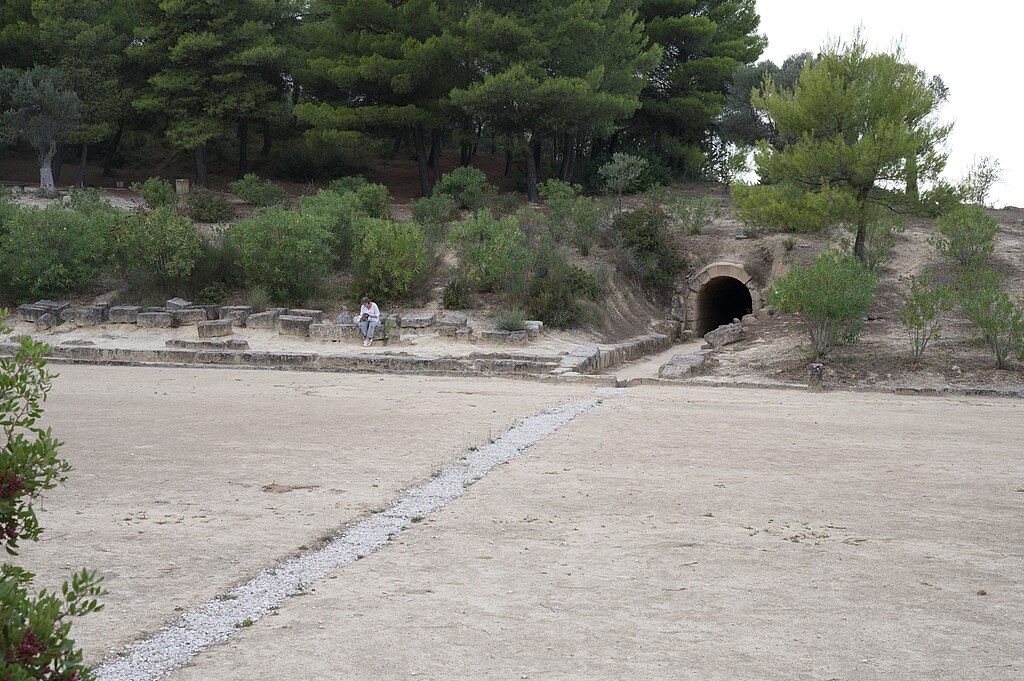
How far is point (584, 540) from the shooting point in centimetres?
644

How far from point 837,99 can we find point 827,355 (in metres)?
5.50

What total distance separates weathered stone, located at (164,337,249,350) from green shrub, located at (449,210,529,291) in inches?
197

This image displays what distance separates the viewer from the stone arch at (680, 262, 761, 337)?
22234mm

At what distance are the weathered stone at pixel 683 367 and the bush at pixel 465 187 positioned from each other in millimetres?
10883

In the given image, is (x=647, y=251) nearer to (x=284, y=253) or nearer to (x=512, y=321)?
(x=512, y=321)

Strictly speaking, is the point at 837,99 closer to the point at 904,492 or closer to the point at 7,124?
the point at 904,492

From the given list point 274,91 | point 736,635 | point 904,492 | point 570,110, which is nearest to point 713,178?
point 570,110

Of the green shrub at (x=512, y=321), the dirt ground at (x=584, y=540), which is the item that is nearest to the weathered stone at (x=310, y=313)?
the green shrub at (x=512, y=321)

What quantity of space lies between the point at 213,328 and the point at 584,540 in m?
12.8

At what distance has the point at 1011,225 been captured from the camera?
2370 centimetres

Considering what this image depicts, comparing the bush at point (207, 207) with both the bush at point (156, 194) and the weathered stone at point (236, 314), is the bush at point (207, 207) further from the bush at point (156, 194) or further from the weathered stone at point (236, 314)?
the weathered stone at point (236, 314)

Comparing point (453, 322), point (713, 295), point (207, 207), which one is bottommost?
point (453, 322)

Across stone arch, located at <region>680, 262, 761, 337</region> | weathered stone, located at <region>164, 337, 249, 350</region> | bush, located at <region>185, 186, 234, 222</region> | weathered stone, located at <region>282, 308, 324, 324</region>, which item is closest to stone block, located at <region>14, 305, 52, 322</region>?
weathered stone, located at <region>164, 337, 249, 350</region>

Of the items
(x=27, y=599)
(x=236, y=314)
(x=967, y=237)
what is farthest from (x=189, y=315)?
(x=27, y=599)
